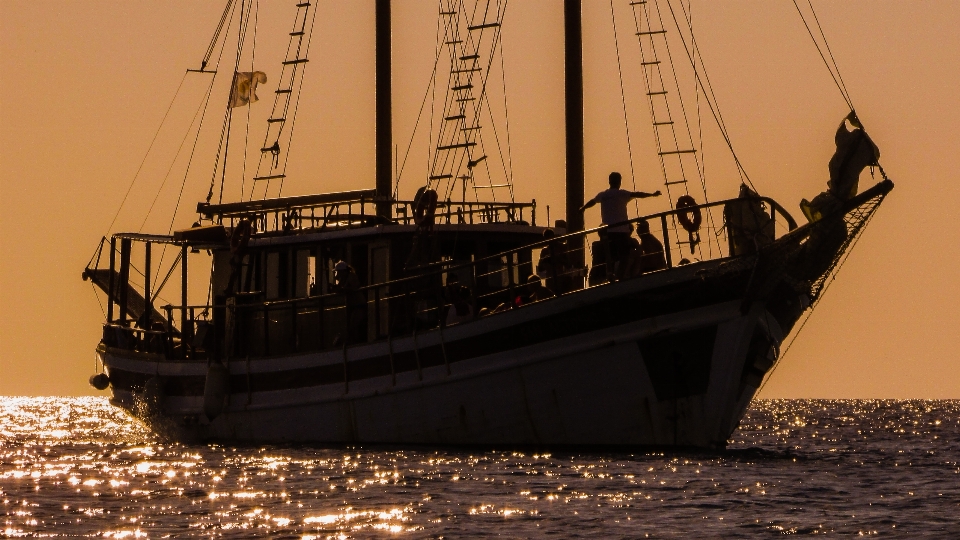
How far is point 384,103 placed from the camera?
38031 mm

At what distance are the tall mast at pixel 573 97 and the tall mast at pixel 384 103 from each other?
5.99m

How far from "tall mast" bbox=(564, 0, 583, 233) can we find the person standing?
627cm

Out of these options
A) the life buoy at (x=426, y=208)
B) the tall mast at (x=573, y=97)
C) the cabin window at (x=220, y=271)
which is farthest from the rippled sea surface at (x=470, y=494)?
the tall mast at (x=573, y=97)

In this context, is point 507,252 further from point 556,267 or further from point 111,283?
point 111,283

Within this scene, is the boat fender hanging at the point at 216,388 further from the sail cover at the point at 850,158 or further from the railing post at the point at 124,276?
the sail cover at the point at 850,158

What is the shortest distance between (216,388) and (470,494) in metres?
10.8

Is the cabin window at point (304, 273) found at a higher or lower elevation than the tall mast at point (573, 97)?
lower

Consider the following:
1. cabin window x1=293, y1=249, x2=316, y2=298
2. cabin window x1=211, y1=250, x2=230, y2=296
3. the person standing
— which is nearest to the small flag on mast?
cabin window x1=211, y1=250, x2=230, y2=296

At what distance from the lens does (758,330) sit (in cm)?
2506

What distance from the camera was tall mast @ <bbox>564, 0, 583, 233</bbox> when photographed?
1266 inches

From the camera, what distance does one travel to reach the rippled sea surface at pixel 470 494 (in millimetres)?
18266

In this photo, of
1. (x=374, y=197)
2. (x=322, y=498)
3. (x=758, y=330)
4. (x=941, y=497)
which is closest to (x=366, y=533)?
(x=322, y=498)

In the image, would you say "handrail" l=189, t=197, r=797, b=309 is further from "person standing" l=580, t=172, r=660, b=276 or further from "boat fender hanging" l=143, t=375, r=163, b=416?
"boat fender hanging" l=143, t=375, r=163, b=416

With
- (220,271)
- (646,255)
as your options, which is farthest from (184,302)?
(646,255)
